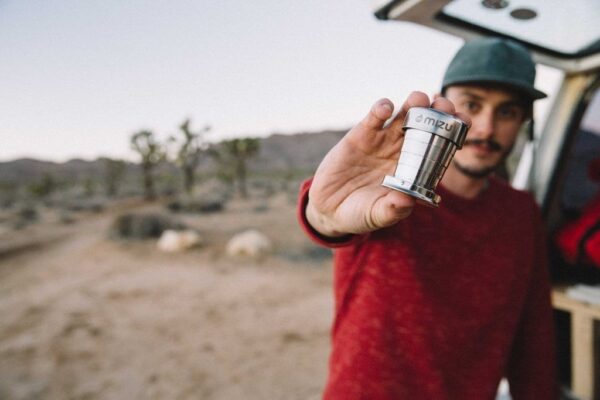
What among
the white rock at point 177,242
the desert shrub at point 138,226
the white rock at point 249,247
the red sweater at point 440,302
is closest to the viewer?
the red sweater at point 440,302

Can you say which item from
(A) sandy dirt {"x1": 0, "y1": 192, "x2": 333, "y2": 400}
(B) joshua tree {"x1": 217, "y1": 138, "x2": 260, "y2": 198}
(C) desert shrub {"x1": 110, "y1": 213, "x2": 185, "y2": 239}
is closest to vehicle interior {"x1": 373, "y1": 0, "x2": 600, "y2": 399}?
(A) sandy dirt {"x1": 0, "y1": 192, "x2": 333, "y2": 400}

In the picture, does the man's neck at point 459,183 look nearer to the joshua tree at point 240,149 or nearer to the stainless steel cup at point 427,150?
the stainless steel cup at point 427,150

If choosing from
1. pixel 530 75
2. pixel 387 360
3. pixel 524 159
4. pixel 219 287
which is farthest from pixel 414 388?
pixel 219 287

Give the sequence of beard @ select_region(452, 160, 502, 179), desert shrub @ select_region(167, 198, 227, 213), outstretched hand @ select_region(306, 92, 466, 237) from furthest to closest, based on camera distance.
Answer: desert shrub @ select_region(167, 198, 227, 213), beard @ select_region(452, 160, 502, 179), outstretched hand @ select_region(306, 92, 466, 237)

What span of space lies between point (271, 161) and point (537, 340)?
73.9 meters

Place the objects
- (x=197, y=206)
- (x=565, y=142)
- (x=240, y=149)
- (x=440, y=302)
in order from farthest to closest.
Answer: (x=240, y=149), (x=197, y=206), (x=565, y=142), (x=440, y=302)

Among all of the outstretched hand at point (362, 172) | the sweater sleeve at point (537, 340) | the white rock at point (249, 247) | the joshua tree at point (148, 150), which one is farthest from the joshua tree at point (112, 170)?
the outstretched hand at point (362, 172)

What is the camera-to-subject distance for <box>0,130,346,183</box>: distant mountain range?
210 feet

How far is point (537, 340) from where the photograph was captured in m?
1.82

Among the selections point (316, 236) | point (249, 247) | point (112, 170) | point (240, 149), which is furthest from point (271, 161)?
point (316, 236)

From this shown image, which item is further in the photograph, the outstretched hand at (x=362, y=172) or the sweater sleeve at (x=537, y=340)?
the sweater sleeve at (x=537, y=340)

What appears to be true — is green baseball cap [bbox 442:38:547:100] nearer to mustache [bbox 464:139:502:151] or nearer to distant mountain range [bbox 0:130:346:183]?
mustache [bbox 464:139:502:151]

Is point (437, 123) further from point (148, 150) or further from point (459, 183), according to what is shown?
point (148, 150)

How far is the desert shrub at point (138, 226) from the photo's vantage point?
10.3 meters
